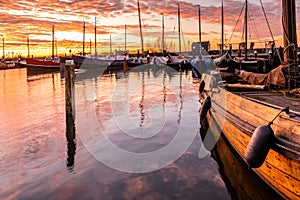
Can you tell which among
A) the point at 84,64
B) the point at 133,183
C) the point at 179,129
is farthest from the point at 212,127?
the point at 84,64

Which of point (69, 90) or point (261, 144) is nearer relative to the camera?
point (261, 144)

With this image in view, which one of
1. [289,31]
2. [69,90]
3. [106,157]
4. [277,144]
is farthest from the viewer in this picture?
[69,90]

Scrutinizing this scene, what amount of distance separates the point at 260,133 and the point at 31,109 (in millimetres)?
13380

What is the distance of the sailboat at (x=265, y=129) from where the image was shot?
4285mm

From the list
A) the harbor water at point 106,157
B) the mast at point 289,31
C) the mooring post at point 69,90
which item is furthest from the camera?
the mooring post at point 69,90

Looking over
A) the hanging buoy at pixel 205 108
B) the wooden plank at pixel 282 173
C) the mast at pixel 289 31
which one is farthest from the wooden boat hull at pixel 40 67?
the wooden plank at pixel 282 173

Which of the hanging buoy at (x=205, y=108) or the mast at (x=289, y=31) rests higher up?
the mast at (x=289, y=31)

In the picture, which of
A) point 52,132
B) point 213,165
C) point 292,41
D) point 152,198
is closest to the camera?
point 152,198

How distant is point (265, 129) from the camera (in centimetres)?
443

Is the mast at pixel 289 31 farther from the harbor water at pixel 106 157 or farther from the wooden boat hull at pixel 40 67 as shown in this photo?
the wooden boat hull at pixel 40 67

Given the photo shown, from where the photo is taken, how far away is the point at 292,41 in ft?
26.6

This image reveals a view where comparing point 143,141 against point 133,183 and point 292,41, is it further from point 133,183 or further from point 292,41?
point 292,41

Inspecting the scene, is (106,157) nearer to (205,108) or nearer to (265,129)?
(205,108)

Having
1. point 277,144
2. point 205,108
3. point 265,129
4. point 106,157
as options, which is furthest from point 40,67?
point 277,144
